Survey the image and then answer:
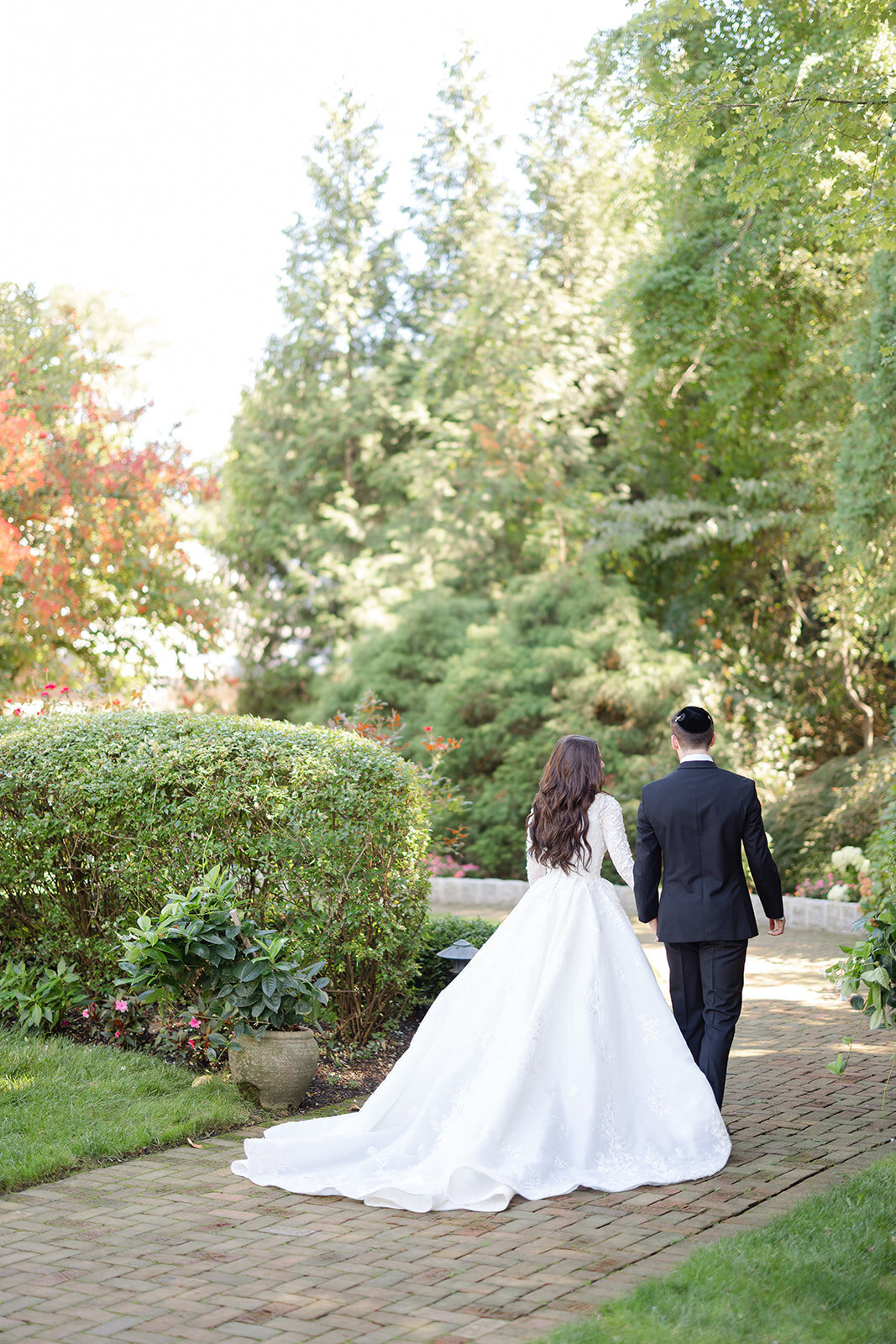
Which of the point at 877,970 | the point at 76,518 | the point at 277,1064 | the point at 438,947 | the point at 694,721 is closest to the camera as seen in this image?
the point at 877,970

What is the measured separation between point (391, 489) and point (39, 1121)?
1634 centimetres

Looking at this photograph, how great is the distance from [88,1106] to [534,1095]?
209cm

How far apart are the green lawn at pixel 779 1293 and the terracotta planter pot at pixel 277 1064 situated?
2384mm

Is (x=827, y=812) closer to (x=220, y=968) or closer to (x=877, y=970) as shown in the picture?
(x=877, y=970)

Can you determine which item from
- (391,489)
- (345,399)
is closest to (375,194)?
(345,399)

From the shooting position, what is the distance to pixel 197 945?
5895 millimetres

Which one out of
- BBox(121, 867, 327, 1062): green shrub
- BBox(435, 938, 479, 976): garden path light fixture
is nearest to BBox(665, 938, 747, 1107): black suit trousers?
BBox(121, 867, 327, 1062): green shrub

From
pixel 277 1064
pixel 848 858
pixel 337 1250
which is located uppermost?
pixel 848 858

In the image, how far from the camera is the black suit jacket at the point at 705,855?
207 inches

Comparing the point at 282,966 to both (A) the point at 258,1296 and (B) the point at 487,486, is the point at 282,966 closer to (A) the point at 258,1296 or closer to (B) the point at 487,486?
(A) the point at 258,1296

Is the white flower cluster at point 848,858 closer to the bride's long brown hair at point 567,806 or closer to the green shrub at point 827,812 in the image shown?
the green shrub at point 827,812

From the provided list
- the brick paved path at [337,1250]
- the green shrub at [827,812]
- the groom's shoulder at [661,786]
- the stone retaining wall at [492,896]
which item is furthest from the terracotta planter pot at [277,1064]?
the green shrub at [827,812]

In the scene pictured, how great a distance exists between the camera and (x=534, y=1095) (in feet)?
16.0

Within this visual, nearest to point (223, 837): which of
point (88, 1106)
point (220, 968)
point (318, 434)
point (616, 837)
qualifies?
point (220, 968)
